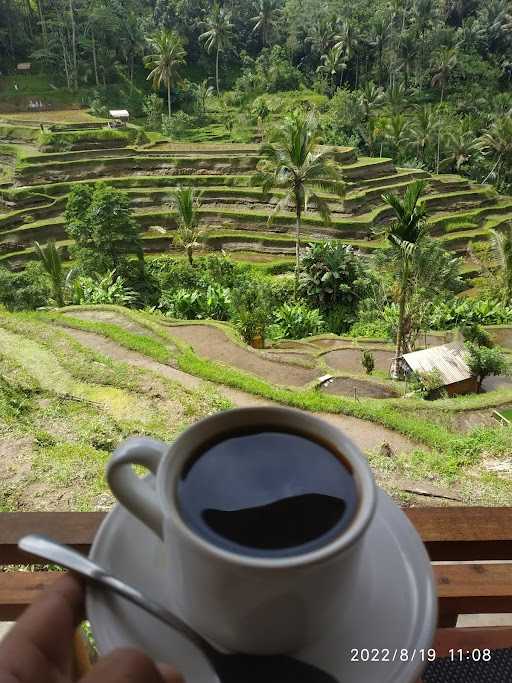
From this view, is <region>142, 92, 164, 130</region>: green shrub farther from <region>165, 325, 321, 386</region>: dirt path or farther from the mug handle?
the mug handle

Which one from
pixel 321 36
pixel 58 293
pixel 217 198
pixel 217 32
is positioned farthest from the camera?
pixel 321 36

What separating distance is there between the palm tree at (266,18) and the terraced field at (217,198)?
979 inches

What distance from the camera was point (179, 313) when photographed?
14.0 metres

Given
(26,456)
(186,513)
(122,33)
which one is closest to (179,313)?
(26,456)

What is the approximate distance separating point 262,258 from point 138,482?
1971 cm

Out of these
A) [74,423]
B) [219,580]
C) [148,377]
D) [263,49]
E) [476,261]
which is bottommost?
[476,261]

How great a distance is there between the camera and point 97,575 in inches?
29.4

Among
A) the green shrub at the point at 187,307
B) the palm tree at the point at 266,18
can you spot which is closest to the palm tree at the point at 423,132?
the green shrub at the point at 187,307

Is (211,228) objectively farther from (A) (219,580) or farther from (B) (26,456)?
(A) (219,580)

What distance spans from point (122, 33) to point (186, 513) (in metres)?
46.5

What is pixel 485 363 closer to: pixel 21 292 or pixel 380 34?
pixel 21 292

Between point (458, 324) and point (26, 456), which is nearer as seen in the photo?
point (26, 456)

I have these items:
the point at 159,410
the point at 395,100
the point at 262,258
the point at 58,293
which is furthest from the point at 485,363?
the point at 395,100

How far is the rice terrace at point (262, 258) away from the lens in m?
5.30
